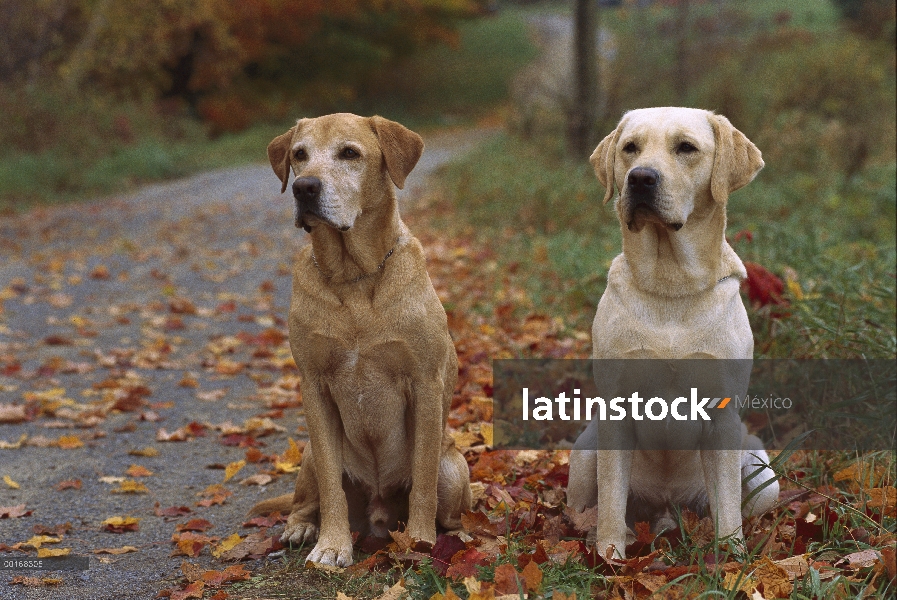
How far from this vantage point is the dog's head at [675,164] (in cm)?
331

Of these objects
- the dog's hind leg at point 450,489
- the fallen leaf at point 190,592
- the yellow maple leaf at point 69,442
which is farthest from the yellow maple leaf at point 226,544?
the yellow maple leaf at point 69,442

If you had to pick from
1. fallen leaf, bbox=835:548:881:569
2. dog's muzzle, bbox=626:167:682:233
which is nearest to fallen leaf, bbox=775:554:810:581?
fallen leaf, bbox=835:548:881:569

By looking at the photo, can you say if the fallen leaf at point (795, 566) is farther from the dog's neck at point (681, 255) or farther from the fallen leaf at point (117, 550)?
the fallen leaf at point (117, 550)

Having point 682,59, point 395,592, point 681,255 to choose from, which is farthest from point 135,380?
point 682,59

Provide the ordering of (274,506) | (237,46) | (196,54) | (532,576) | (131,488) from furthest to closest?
(196,54) < (237,46) < (131,488) < (274,506) < (532,576)

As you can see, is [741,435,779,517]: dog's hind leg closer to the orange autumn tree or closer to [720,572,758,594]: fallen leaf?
[720,572,758,594]: fallen leaf

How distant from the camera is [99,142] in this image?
1906cm

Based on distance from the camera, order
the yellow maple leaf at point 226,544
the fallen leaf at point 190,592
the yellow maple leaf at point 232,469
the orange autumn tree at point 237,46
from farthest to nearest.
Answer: the orange autumn tree at point 237,46 < the yellow maple leaf at point 232,469 < the yellow maple leaf at point 226,544 < the fallen leaf at point 190,592

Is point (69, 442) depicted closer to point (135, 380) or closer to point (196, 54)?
point (135, 380)

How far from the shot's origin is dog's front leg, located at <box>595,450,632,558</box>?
3.39 meters

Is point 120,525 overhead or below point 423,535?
below

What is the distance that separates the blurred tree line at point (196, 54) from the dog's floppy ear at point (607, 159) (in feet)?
54.0

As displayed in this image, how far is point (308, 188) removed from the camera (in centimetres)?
349

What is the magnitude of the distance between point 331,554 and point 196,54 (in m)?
26.7
